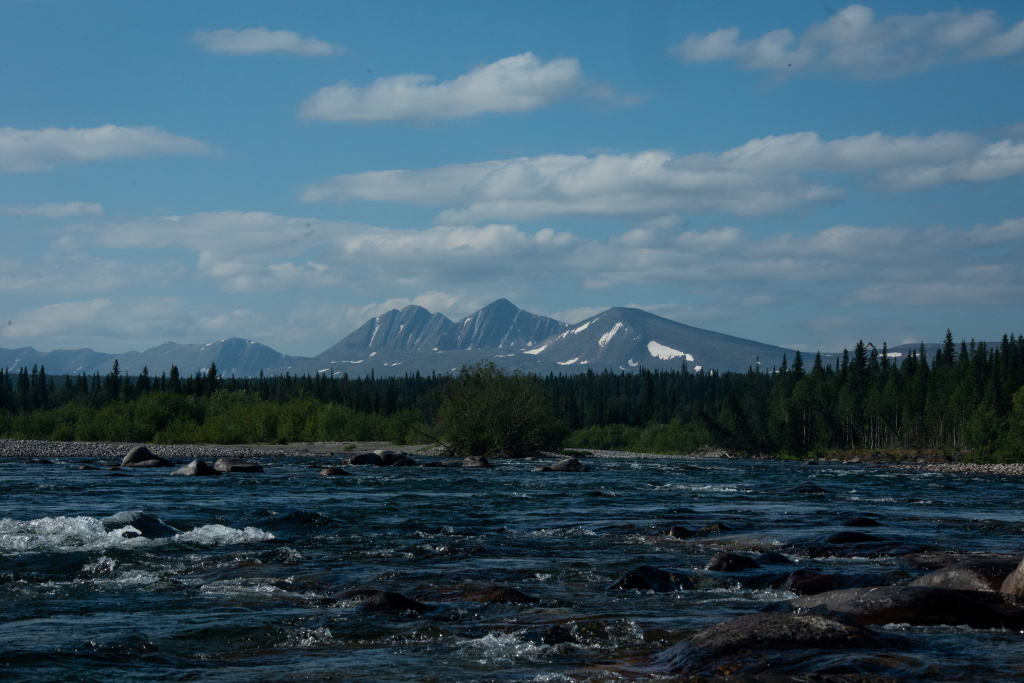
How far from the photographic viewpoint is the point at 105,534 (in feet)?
61.6

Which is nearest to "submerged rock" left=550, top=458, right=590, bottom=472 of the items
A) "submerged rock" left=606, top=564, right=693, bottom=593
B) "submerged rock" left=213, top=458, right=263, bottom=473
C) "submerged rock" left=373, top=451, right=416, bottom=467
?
"submerged rock" left=373, top=451, right=416, bottom=467

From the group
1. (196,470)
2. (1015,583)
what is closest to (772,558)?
(1015,583)

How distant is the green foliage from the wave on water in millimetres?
44854

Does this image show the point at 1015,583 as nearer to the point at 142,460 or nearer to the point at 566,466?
the point at 566,466

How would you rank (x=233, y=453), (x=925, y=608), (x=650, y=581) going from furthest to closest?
1. (x=233, y=453)
2. (x=650, y=581)
3. (x=925, y=608)

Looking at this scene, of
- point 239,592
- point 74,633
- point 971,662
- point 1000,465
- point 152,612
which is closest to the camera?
point 971,662

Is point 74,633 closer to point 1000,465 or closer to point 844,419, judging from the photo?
point 1000,465

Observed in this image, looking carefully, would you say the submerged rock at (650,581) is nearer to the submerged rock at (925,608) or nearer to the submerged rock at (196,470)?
the submerged rock at (925,608)

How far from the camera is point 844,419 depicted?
122m

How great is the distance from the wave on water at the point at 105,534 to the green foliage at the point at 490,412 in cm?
4485

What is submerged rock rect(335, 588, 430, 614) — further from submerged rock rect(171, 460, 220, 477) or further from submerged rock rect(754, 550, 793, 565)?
submerged rock rect(171, 460, 220, 477)

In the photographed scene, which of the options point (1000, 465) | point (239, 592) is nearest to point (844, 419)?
point (1000, 465)

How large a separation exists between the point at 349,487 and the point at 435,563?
20.3 metres

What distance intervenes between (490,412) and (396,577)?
168ft
